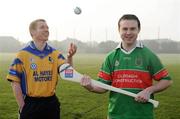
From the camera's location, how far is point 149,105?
3912 millimetres

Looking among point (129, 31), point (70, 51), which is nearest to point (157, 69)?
point (129, 31)

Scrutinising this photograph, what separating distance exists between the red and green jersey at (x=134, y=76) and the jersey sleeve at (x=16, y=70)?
129cm

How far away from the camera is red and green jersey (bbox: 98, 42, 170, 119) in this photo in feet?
12.8

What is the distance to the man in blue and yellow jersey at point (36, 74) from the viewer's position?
15.2 ft

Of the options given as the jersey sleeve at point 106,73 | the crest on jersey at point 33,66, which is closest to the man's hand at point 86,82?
the jersey sleeve at point 106,73

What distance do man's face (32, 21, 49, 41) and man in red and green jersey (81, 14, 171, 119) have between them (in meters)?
1.02

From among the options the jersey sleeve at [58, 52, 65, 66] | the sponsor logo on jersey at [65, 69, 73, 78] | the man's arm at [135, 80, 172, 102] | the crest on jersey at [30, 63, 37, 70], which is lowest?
the man's arm at [135, 80, 172, 102]

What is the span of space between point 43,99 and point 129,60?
4.36 ft

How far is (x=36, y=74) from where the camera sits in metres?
4.65

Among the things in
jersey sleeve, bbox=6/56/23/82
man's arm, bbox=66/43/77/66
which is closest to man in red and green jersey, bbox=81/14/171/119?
man's arm, bbox=66/43/77/66

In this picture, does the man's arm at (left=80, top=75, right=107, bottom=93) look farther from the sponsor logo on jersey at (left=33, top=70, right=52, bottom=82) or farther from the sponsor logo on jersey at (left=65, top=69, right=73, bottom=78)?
the sponsor logo on jersey at (left=33, top=70, right=52, bottom=82)

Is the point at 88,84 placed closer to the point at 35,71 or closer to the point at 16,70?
the point at 35,71

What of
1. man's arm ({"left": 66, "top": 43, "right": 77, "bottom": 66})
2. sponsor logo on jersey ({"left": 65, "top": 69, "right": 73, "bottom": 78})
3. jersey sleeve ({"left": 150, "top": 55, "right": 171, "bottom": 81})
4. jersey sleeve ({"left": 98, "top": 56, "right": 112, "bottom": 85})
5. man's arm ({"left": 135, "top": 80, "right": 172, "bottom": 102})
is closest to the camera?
man's arm ({"left": 135, "top": 80, "right": 172, "bottom": 102})

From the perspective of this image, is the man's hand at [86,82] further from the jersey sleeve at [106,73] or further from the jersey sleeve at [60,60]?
the jersey sleeve at [60,60]
